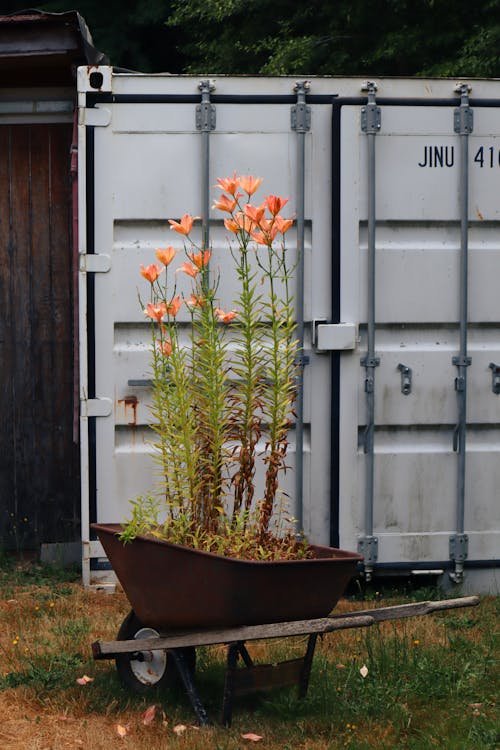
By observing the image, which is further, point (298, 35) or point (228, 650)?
point (298, 35)

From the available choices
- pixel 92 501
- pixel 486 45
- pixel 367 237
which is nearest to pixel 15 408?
pixel 92 501

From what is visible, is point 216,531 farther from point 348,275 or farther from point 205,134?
point 205,134

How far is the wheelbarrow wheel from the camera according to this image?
486 centimetres

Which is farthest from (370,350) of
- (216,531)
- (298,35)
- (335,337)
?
(298,35)

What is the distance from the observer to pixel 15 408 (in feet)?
25.6

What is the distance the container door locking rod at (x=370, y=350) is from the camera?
631 cm

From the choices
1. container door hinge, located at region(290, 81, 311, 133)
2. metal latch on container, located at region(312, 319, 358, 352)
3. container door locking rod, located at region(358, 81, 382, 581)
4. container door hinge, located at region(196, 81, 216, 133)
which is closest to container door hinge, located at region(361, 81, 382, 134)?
container door locking rod, located at region(358, 81, 382, 581)

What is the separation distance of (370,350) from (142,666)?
2260 mm

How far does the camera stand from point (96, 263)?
20.8 feet

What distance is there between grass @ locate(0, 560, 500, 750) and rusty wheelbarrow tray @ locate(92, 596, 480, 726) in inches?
3.1

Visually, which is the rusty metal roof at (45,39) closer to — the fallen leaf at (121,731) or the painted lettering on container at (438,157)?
the painted lettering on container at (438,157)

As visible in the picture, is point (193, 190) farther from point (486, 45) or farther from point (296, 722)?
point (486, 45)

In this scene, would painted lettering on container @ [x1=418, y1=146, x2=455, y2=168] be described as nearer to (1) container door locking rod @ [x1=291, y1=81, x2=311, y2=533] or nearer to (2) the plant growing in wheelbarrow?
(1) container door locking rod @ [x1=291, y1=81, x2=311, y2=533]

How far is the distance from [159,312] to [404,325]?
220cm
